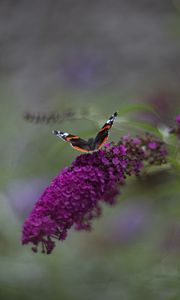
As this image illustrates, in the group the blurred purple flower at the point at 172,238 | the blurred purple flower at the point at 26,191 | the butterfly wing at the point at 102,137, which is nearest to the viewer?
the butterfly wing at the point at 102,137

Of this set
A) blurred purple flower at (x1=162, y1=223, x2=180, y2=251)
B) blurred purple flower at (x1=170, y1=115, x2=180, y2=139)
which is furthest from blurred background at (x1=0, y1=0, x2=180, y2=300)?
blurred purple flower at (x1=170, y1=115, x2=180, y2=139)

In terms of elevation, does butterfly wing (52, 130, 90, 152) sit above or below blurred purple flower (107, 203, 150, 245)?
below

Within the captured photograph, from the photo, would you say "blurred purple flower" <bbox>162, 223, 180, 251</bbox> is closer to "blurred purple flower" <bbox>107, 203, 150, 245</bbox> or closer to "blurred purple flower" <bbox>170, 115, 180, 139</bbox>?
"blurred purple flower" <bbox>107, 203, 150, 245</bbox>

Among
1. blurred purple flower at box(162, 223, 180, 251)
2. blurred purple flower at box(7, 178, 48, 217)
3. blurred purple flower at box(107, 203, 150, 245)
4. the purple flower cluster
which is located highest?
blurred purple flower at box(7, 178, 48, 217)

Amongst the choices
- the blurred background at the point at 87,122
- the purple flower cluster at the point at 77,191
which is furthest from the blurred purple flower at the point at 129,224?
the purple flower cluster at the point at 77,191

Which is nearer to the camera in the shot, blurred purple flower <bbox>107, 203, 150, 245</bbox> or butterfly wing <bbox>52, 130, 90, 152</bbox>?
butterfly wing <bbox>52, 130, 90, 152</bbox>

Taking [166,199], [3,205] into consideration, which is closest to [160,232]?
[166,199]

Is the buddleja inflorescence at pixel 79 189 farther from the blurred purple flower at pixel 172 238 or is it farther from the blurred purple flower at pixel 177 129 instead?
the blurred purple flower at pixel 172 238
